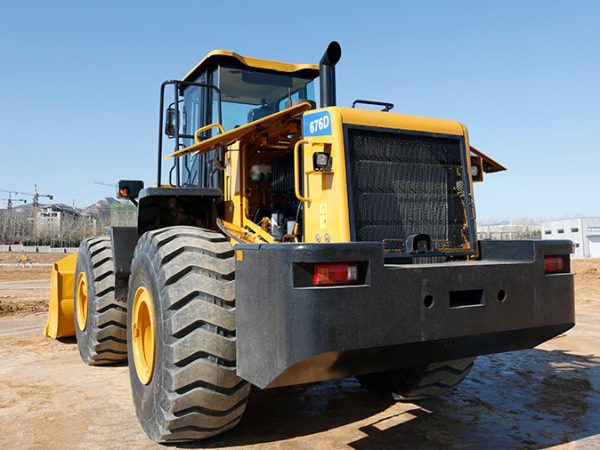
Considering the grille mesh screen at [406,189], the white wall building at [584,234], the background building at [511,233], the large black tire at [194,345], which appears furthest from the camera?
the white wall building at [584,234]

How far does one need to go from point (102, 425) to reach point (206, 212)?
205cm

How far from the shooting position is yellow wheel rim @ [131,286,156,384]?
4164mm

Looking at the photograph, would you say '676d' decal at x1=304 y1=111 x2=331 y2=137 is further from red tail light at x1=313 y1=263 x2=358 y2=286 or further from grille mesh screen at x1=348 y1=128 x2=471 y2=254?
red tail light at x1=313 y1=263 x2=358 y2=286

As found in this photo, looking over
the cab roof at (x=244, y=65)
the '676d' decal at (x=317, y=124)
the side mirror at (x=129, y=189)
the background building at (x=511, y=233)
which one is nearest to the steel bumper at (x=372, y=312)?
the '676d' decal at (x=317, y=124)

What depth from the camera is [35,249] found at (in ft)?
184

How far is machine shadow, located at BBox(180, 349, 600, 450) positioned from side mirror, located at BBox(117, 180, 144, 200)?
8.38 ft

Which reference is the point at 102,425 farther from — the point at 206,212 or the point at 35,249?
the point at 35,249

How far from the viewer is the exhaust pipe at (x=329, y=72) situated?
416cm

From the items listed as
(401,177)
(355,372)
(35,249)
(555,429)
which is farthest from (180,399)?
(35,249)

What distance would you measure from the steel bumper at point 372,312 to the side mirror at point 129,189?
3054 millimetres

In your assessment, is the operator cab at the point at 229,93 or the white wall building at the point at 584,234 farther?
the white wall building at the point at 584,234

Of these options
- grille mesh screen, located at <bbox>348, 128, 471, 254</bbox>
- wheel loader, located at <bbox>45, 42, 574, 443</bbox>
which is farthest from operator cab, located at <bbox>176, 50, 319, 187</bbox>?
grille mesh screen, located at <bbox>348, 128, 471, 254</bbox>

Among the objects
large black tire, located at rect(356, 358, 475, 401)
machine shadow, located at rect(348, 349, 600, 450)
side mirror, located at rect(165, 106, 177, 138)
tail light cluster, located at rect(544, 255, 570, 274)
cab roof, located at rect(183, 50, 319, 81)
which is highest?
cab roof, located at rect(183, 50, 319, 81)

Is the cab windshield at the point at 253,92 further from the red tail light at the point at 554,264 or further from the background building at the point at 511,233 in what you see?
the red tail light at the point at 554,264
